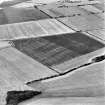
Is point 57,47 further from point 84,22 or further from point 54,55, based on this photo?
point 84,22

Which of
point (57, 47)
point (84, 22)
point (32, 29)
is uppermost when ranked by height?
point (32, 29)

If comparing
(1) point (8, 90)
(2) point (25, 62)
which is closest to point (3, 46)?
(2) point (25, 62)

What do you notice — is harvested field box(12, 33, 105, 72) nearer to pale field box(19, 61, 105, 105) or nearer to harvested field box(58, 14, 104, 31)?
harvested field box(58, 14, 104, 31)

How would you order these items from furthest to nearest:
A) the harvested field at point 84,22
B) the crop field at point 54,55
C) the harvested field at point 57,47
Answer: the harvested field at point 84,22 → the harvested field at point 57,47 → the crop field at point 54,55

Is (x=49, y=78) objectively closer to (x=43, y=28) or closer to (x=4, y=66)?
(x=4, y=66)

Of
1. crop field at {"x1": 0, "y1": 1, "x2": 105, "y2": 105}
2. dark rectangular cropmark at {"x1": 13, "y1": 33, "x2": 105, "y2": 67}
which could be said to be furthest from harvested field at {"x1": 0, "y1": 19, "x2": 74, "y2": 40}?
dark rectangular cropmark at {"x1": 13, "y1": 33, "x2": 105, "y2": 67}

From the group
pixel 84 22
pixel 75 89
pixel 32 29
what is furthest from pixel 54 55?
pixel 84 22

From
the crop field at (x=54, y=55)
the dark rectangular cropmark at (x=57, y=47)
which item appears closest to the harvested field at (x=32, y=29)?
the crop field at (x=54, y=55)

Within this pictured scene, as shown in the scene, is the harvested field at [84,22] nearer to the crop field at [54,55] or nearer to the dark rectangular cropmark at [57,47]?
the crop field at [54,55]

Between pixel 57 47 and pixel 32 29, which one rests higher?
pixel 32 29
